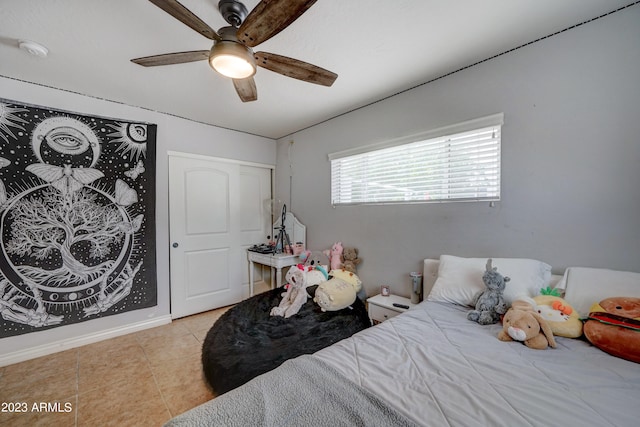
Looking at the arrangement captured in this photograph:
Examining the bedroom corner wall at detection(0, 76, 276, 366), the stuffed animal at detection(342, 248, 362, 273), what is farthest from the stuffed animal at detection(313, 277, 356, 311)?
the bedroom corner wall at detection(0, 76, 276, 366)

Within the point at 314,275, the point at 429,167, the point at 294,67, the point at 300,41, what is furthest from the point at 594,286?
the point at 300,41

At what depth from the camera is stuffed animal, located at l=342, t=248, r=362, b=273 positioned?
2723 millimetres

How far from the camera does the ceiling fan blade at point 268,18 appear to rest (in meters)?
1.02

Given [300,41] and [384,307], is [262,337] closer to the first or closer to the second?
[384,307]

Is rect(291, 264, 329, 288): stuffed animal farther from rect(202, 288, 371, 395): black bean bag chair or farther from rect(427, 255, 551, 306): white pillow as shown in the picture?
rect(427, 255, 551, 306): white pillow

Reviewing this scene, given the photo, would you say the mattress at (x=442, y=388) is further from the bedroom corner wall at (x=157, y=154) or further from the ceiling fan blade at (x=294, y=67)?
the bedroom corner wall at (x=157, y=154)

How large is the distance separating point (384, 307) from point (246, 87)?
6.93ft

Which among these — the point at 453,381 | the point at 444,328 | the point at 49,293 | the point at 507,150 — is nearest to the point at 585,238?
the point at 507,150

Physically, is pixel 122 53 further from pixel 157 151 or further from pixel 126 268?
pixel 126 268

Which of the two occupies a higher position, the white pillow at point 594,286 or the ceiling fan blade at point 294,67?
the ceiling fan blade at point 294,67

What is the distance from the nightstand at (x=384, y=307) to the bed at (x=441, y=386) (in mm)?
837

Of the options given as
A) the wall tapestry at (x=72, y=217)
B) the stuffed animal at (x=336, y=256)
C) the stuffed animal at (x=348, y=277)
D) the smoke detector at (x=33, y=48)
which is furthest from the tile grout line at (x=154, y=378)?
the smoke detector at (x=33, y=48)

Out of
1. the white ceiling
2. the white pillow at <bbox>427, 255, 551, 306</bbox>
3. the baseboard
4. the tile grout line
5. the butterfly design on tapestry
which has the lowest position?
the tile grout line

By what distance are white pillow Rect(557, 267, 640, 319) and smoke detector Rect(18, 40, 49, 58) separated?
376cm
